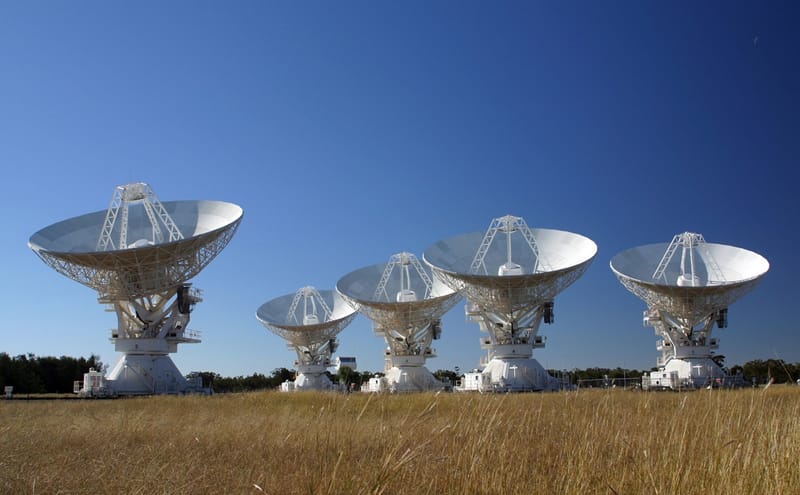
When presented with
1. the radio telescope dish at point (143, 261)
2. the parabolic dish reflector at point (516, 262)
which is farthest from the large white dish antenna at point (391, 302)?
the radio telescope dish at point (143, 261)

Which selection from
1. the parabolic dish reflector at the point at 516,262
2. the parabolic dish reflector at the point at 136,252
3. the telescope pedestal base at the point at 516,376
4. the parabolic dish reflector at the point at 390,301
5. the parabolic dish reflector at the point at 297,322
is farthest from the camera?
the parabolic dish reflector at the point at 297,322

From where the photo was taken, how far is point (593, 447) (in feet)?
19.7

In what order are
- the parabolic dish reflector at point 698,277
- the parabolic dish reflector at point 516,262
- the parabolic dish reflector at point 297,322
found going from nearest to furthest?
1. the parabolic dish reflector at point 516,262
2. the parabolic dish reflector at point 698,277
3. the parabolic dish reflector at point 297,322

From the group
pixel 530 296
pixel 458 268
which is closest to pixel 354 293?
pixel 458 268

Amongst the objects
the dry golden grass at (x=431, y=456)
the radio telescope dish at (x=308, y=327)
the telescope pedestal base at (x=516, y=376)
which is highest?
the radio telescope dish at (x=308, y=327)

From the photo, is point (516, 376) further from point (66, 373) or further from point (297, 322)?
point (66, 373)

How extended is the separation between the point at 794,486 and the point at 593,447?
1.58 meters

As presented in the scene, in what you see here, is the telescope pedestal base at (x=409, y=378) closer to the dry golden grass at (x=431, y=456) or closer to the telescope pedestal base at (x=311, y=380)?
the telescope pedestal base at (x=311, y=380)

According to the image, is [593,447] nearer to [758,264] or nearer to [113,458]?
[113,458]

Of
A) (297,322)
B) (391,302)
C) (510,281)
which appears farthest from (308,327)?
(510,281)

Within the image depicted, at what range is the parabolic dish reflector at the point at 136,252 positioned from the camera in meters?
42.6

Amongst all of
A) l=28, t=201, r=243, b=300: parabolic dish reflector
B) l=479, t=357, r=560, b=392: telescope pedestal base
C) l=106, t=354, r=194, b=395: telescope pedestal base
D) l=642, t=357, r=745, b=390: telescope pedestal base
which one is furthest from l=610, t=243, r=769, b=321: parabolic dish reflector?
l=106, t=354, r=194, b=395: telescope pedestal base

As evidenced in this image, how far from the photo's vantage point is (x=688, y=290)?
5419 cm

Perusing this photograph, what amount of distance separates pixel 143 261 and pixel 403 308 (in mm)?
22240
